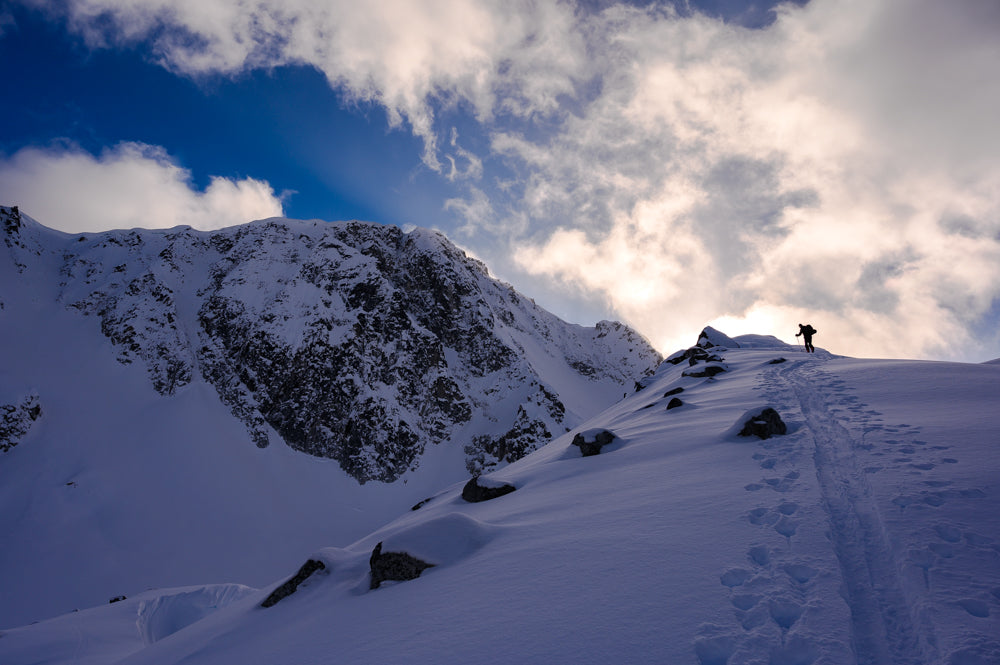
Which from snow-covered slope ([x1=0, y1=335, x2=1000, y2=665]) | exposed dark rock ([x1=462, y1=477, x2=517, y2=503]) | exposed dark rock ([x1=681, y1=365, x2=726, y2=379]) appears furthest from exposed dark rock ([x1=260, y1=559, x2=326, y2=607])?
exposed dark rock ([x1=681, y1=365, x2=726, y2=379])

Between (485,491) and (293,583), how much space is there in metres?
4.60

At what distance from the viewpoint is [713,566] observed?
410cm

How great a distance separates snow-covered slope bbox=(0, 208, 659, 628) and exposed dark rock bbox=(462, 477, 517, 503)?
130 feet

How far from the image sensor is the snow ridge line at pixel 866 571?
10.1 ft

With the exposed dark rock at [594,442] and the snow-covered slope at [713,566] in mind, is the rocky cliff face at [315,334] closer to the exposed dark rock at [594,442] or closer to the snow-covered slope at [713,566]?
the exposed dark rock at [594,442]

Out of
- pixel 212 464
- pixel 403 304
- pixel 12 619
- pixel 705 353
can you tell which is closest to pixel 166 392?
pixel 212 464

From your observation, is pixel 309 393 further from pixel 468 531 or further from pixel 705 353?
pixel 468 531

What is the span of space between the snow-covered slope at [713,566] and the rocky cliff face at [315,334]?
58453 mm

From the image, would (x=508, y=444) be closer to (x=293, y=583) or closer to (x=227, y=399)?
(x=227, y=399)

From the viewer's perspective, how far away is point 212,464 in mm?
51406

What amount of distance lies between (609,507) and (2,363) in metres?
74.1

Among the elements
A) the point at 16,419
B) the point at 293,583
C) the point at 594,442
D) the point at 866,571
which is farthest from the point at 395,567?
the point at 16,419

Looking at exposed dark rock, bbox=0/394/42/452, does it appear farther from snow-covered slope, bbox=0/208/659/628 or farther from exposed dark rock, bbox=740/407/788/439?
exposed dark rock, bbox=740/407/788/439

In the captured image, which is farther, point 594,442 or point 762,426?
point 594,442
